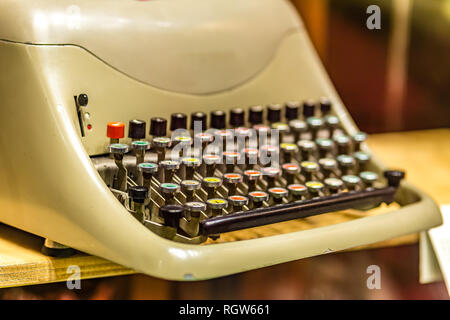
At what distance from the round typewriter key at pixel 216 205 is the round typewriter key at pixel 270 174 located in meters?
0.17

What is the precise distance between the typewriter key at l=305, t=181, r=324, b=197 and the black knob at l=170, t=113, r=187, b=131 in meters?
0.30

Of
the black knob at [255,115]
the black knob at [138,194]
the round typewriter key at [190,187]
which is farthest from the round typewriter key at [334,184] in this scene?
the black knob at [138,194]

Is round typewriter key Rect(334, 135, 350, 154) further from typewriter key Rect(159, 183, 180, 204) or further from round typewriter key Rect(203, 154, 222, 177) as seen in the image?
typewriter key Rect(159, 183, 180, 204)

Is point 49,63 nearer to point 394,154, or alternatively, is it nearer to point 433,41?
point 394,154

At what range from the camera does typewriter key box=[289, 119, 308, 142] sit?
1.60 m

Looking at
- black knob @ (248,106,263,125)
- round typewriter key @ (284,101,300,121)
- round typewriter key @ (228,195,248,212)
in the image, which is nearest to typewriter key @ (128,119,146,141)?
round typewriter key @ (228,195,248,212)

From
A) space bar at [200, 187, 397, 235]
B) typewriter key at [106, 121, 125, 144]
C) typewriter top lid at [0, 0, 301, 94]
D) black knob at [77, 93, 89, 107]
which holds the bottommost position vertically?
space bar at [200, 187, 397, 235]

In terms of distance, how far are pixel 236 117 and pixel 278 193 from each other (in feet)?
0.75

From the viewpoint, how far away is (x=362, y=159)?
63.5 inches

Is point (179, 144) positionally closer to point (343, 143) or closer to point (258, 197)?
point (258, 197)

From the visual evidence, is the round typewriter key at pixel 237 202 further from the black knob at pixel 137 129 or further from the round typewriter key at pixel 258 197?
the black knob at pixel 137 129

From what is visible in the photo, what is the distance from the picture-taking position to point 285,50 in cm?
170

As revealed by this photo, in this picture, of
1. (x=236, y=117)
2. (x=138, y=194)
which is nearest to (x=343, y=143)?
(x=236, y=117)
